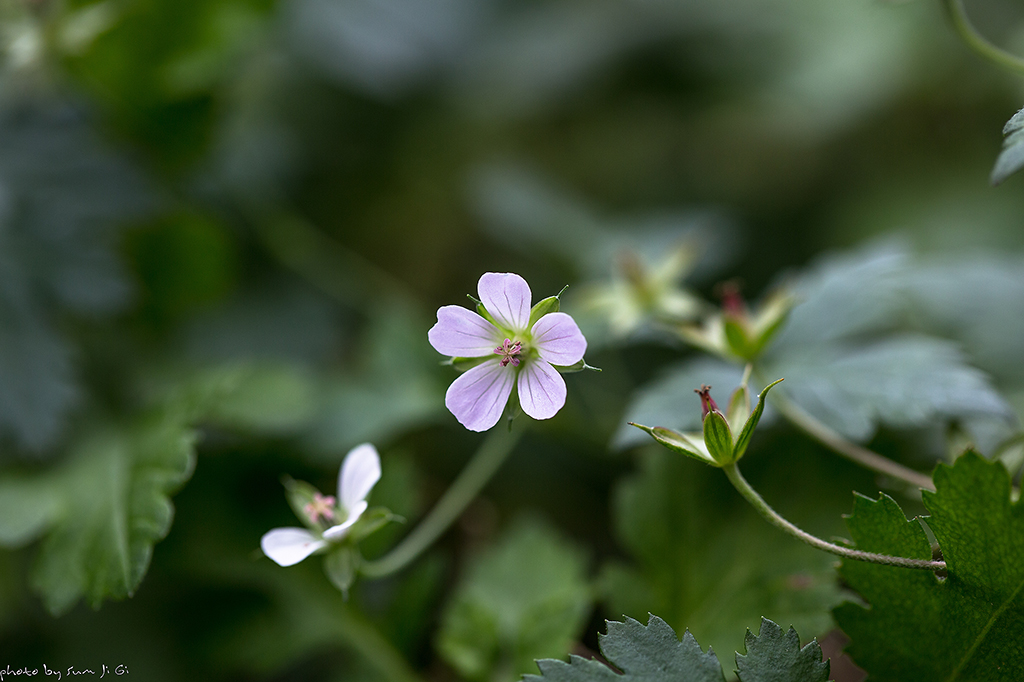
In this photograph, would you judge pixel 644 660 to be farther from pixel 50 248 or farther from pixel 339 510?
pixel 50 248

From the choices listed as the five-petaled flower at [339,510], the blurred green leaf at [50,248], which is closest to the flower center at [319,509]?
the five-petaled flower at [339,510]

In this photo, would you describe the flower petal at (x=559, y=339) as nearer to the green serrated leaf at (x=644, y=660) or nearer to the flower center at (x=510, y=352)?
the flower center at (x=510, y=352)

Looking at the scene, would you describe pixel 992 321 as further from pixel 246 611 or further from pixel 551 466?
pixel 246 611

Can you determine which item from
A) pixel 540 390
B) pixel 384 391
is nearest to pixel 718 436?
pixel 540 390

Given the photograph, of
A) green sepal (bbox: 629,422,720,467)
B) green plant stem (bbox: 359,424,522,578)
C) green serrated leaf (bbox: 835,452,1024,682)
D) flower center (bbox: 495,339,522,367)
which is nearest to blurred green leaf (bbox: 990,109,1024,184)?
green serrated leaf (bbox: 835,452,1024,682)

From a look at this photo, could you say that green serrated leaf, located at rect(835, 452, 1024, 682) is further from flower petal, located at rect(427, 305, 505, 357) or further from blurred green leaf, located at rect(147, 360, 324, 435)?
blurred green leaf, located at rect(147, 360, 324, 435)

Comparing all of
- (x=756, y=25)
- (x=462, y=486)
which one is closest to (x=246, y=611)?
(x=462, y=486)

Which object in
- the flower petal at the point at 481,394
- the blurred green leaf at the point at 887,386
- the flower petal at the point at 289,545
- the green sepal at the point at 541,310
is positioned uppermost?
the green sepal at the point at 541,310
